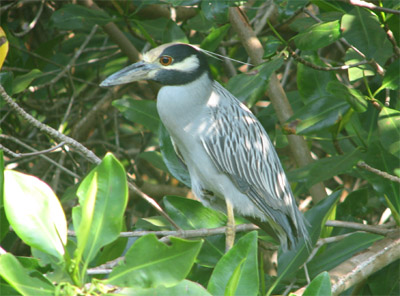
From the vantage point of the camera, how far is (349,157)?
7.82 feet

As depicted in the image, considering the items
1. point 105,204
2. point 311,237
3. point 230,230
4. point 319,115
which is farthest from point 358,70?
point 105,204

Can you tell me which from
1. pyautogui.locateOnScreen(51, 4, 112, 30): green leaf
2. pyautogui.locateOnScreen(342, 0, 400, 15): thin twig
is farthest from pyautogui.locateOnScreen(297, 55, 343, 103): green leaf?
pyautogui.locateOnScreen(51, 4, 112, 30): green leaf

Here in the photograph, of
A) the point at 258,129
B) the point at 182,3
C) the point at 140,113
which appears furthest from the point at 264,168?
the point at 182,3

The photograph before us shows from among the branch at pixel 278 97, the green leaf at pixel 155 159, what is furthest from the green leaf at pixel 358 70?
the green leaf at pixel 155 159

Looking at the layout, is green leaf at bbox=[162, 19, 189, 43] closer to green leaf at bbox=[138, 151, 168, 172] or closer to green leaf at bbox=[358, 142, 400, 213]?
green leaf at bbox=[138, 151, 168, 172]

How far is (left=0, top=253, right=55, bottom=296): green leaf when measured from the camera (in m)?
1.09

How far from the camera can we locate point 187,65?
255cm

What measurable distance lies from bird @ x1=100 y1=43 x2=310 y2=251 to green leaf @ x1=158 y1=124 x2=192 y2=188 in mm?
32

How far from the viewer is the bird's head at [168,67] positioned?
242cm

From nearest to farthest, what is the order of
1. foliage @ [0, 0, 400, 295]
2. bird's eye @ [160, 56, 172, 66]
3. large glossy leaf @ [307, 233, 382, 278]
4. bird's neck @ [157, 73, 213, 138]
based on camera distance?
1. foliage @ [0, 0, 400, 295]
2. large glossy leaf @ [307, 233, 382, 278]
3. bird's eye @ [160, 56, 172, 66]
4. bird's neck @ [157, 73, 213, 138]

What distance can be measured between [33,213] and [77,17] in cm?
208

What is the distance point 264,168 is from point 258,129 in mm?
191

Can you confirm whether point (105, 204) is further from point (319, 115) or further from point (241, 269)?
point (319, 115)

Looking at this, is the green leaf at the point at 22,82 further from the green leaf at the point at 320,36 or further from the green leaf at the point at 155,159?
the green leaf at the point at 320,36
